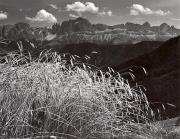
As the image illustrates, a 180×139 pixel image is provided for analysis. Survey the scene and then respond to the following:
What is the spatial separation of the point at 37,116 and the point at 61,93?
0.28m

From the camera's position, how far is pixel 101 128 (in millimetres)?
3180

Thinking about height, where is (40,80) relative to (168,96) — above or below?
above

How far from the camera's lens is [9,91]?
302 cm

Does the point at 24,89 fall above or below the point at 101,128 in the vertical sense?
above

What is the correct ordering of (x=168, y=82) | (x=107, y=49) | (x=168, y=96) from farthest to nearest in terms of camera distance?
(x=107, y=49), (x=168, y=82), (x=168, y=96)

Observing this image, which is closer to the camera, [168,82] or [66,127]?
[66,127]

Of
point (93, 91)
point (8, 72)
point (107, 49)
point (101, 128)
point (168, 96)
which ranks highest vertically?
point (8, 72)

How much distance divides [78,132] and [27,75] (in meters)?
0.69

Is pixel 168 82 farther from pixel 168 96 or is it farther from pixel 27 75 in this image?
pixel 27 75

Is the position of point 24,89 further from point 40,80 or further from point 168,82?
point 168,82

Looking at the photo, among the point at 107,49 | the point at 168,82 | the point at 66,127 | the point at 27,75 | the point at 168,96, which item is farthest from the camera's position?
the point at 107,49

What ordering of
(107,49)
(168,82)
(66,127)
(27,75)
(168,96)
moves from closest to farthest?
(66,127) < (27,75) < (168,96) < (168,82) < (107,49)

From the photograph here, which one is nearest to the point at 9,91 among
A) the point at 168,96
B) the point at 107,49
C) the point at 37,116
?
the point at 37,116

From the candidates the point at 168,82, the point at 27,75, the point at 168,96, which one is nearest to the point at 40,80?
the point at 27,75
